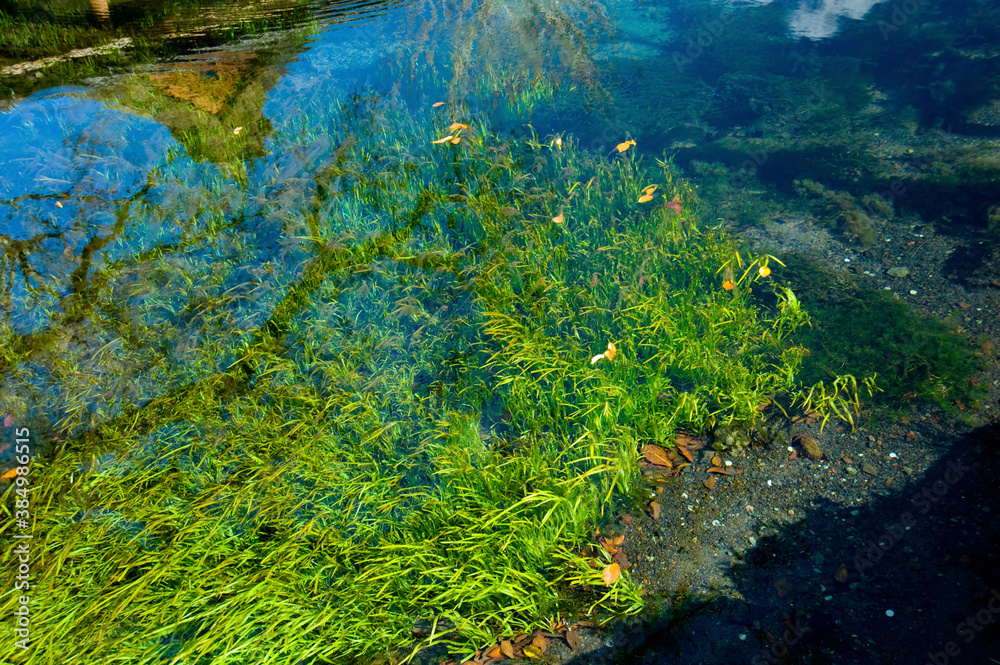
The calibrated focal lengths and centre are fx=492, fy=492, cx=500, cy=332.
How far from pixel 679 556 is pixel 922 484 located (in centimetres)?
111

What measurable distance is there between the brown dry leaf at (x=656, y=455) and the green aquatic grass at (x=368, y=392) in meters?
0.06

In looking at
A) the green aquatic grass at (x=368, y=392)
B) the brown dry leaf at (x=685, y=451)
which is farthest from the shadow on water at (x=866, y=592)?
the brown dry leaf at (x=685, y=451)

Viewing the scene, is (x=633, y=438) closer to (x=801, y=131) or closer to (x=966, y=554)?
(x=966, y=554)

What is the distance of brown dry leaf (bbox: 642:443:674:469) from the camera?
248cm

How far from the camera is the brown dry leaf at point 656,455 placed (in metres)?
2.48

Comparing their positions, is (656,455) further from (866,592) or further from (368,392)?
(368,392)

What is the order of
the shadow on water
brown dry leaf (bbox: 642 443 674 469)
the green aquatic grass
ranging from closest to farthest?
the shadow on water, the green aquatic grass, brown dry leaf (bbox: 642 443 674 469)

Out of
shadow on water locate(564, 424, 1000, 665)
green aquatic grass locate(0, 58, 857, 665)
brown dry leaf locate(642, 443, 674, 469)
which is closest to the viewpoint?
shadow on water locate(564, 424, 1000, 665)

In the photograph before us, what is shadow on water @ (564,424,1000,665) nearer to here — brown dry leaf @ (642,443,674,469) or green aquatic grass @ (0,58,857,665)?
green aquatic grass @ (0,58,857,665)

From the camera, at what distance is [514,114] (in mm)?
4852

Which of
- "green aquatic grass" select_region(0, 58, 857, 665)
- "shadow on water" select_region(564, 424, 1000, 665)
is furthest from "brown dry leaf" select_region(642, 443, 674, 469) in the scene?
"shadow on water" select_region(564, 424, 1000, 665)

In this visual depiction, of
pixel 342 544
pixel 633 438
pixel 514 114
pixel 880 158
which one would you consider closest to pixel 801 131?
pixel 880 158

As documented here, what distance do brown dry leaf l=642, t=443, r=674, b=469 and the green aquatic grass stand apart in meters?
0.06

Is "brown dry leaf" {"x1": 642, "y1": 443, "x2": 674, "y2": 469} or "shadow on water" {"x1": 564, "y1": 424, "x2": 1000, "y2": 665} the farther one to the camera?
"brown dry leaf" {"x1": 642, "y1": 443, "x2": 674, "y2": 469}
